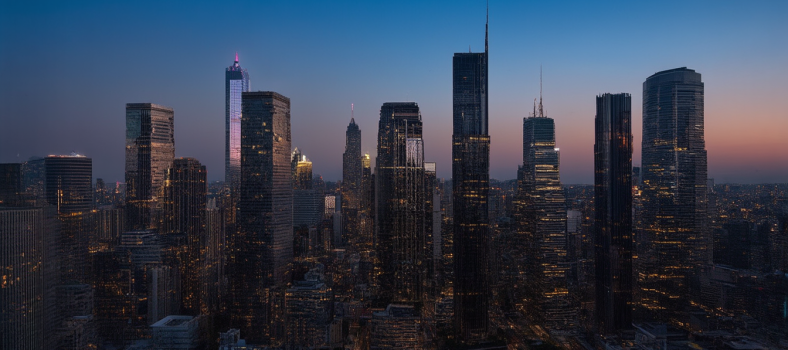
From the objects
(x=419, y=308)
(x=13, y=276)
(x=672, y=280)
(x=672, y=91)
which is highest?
(x=672, y=91)

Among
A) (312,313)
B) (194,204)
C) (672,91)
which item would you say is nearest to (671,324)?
(672,91)

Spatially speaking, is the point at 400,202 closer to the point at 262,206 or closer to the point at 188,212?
the point at 262,206

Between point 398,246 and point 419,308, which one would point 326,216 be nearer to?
point 398,246

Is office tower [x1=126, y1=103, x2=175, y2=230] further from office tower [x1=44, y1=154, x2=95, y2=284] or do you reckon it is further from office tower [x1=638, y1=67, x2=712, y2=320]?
office tower [x1=638, y1=67, x2=712, y2=320]

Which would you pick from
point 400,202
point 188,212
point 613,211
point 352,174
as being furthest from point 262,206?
point 352,174

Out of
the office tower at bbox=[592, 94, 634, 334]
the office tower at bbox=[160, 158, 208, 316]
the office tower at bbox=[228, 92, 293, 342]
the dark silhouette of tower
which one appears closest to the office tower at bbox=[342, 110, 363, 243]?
the dark silhouette of tower
